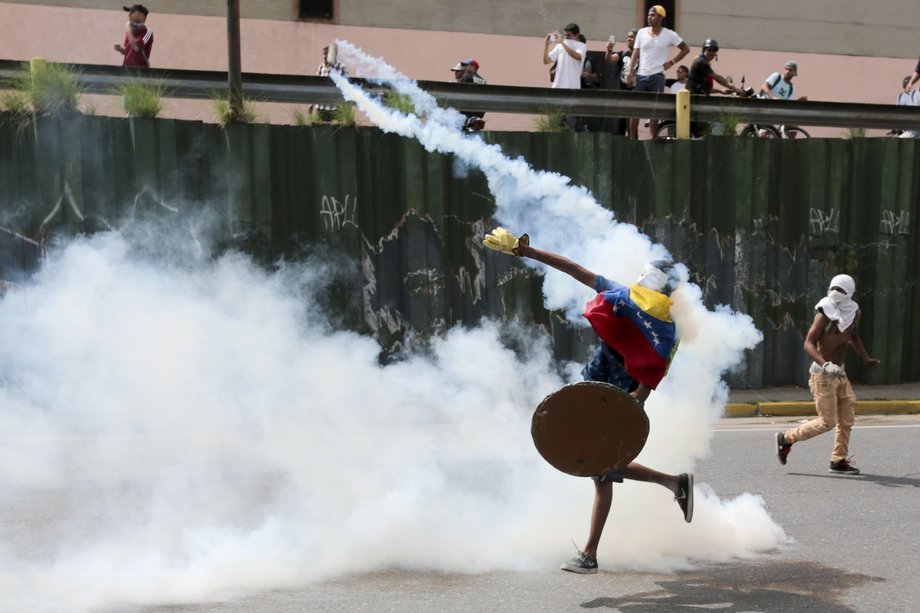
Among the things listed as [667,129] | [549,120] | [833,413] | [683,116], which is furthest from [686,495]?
[667,129]

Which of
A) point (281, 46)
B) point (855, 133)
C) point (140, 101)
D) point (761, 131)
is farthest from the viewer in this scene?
point (281, 46)

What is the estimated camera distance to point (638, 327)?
5586 millimetres

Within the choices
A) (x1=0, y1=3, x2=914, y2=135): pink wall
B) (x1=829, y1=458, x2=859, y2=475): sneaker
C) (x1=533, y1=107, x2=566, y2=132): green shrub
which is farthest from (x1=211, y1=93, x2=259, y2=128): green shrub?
(x1=829, y1=458, x2=859, y2=475): sneaker

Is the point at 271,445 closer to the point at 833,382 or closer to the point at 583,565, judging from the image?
the point at 583,565

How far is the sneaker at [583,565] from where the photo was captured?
5632 millimetres

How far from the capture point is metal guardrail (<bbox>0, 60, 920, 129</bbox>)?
10984 millimetres

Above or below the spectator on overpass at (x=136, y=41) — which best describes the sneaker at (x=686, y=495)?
below

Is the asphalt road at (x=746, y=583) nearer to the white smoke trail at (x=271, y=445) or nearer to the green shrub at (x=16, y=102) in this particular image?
the white smoke trail at (x=271, y=445)

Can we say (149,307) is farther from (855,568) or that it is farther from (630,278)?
(855,568)

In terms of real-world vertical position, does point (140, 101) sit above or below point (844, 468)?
above

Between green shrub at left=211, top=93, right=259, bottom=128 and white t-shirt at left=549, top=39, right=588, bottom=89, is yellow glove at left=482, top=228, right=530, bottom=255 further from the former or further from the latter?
white t-shirt at left=549, top=39, right=588, bottom=89

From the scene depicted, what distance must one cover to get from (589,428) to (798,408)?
6.98 meters

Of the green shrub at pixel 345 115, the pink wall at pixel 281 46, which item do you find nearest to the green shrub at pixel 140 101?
the green shrub at pixel 345 115

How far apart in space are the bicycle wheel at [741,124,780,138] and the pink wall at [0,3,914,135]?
2904 millimetres
